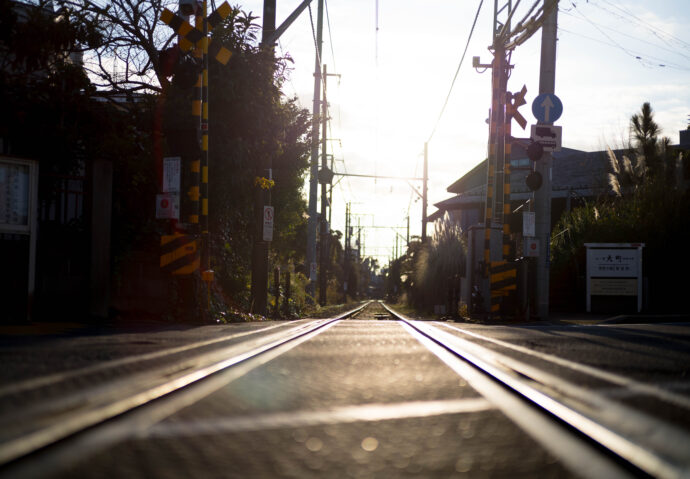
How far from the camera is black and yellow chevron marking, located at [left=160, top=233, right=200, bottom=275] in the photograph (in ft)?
32.3

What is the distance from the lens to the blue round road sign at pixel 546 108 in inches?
547

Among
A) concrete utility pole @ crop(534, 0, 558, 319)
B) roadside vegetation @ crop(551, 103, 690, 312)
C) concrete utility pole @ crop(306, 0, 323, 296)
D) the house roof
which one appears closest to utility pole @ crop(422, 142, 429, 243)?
the house roof

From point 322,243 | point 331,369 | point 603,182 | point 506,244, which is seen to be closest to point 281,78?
point 506,244

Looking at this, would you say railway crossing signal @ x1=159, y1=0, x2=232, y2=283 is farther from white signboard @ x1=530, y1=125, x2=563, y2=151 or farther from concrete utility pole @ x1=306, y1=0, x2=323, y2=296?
concrete utility pole @ x1=306, y1=0, x2=323, y2=296

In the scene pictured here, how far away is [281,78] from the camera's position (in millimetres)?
13273

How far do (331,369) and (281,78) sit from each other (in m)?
10.2

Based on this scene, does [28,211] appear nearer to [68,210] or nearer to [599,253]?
[68,210]

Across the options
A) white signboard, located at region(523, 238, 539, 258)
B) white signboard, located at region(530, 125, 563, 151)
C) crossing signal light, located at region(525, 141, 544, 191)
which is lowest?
white signboard, located at region(523, 238, 539, 258)

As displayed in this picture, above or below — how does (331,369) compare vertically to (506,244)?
below

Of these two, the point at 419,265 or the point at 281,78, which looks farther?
the point at 419,265

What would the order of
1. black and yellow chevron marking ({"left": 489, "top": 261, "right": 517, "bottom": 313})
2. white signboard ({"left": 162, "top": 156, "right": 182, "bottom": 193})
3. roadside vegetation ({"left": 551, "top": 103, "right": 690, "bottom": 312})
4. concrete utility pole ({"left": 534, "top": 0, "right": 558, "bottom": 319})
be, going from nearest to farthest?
1. white signboard ({"left": 162, "top": 156, "right": 182, "bottom": 193})
2. concrete utility pole ({"left": 534, "top": 0, "right": 558, "bottom": 319})
3. black and yellow chevron marking ({"left": 489, "top": 261, "right": 517, "bottom": 313})
4. roadside vegetation ({"left": 551, "top": 103, "right": 690, "bottom": 312})

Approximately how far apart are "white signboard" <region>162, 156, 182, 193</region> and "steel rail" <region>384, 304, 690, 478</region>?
6602mm

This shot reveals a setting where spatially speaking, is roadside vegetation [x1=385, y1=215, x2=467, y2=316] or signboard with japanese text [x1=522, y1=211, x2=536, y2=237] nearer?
signboard with japanese text [x1=522, y1=211, x2=536, y2=237]

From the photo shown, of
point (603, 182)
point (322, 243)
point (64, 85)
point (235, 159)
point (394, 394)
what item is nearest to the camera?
point (394, 394)
